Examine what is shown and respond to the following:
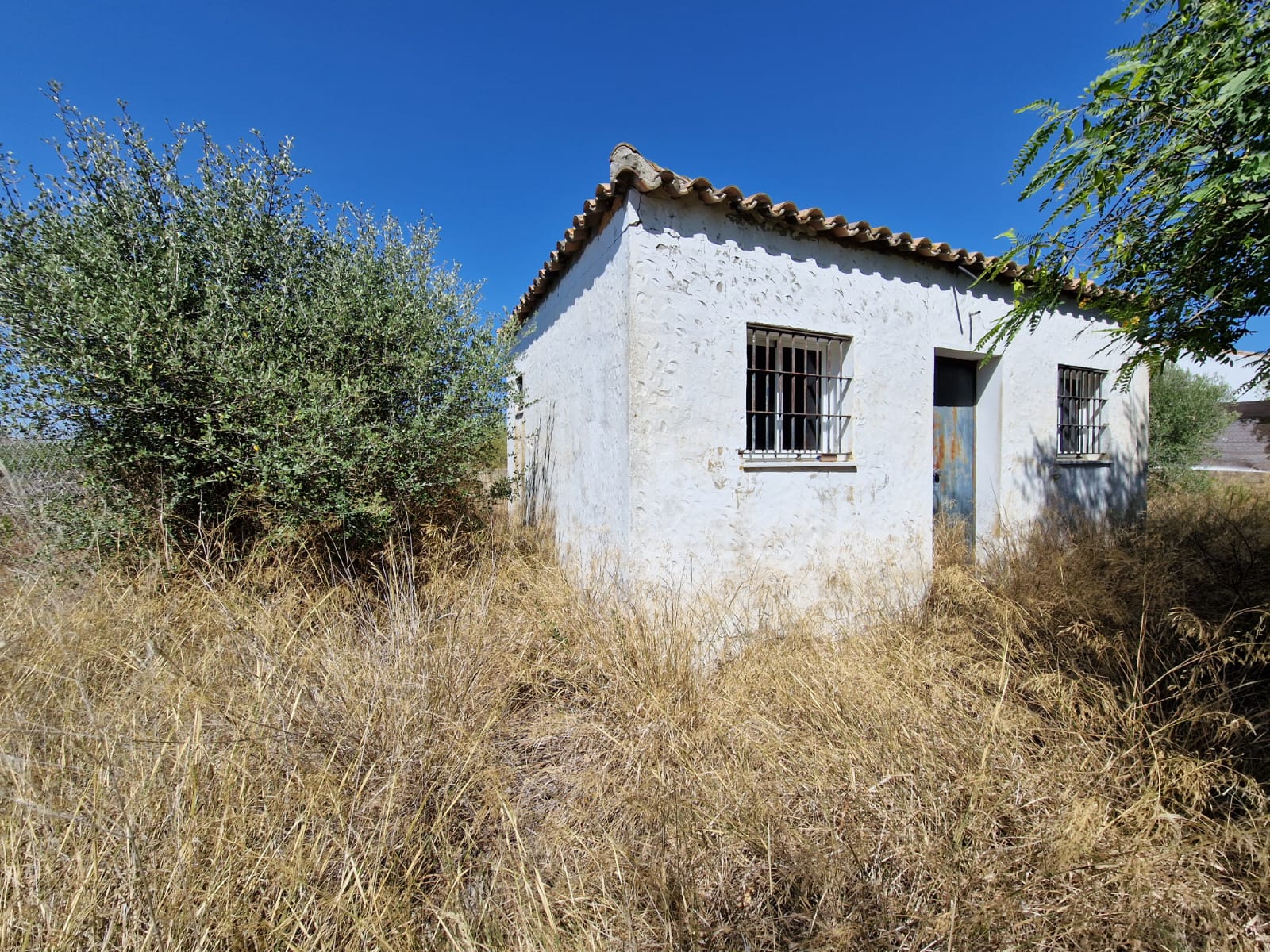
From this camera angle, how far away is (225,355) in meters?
3.15

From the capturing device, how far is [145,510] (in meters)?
3.42

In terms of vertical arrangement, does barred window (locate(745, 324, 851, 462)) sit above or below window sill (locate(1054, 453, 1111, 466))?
above

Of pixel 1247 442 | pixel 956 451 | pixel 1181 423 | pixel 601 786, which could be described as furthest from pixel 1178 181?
pixel 1247 442

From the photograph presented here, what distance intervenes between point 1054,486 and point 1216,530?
134 cm

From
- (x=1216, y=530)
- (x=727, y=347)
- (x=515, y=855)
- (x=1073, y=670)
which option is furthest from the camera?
(x=1216, y=530)

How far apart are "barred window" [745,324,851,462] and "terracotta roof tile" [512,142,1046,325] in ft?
2.92

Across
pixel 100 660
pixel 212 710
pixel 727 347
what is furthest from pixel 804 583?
pixel 100 660

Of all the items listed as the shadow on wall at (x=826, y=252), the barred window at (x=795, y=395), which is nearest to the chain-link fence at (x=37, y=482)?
the shadow on wall at (x=826, y=252)

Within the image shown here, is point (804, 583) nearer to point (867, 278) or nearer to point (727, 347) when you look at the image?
point (727, 347)

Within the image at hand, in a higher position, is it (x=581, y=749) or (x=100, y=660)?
(x=100, y=660)

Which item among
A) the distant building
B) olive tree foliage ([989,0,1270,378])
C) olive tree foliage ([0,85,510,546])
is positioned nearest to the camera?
olive tree foliage ([989,0,1270,378])

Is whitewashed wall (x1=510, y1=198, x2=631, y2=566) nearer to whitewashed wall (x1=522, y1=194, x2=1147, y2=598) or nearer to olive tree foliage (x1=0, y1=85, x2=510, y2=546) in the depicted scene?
whitewashed wall (x1=522, y1=194, x2=1147, y2=598)

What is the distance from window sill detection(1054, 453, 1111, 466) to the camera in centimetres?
557

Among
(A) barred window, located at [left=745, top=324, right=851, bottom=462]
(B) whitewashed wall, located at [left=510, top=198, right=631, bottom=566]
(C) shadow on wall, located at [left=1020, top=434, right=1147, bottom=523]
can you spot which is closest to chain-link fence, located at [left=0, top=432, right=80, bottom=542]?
(B) whitewashed wall, located at [left=510, top=198, right=631, bottom=566]
